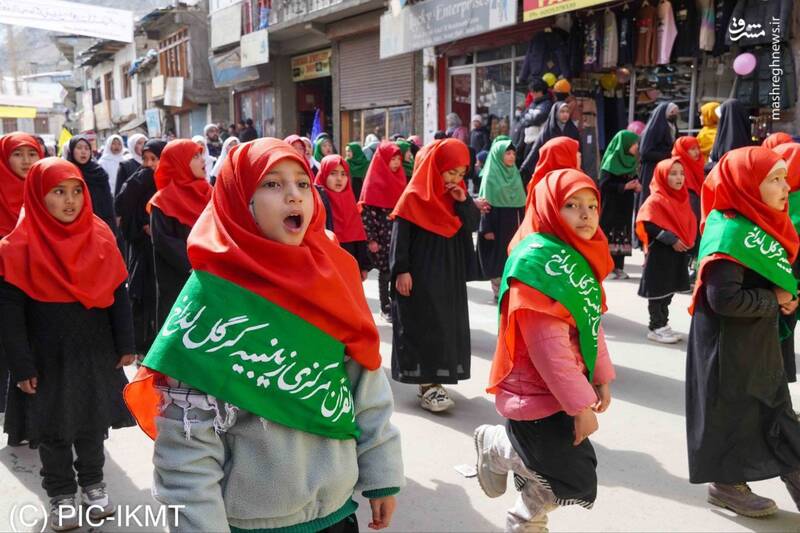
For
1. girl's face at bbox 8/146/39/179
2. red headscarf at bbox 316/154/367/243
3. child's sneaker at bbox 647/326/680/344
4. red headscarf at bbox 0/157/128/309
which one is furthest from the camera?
red headscarf at bbox 316/154/367/243

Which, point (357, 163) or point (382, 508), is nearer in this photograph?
point (382, 508)

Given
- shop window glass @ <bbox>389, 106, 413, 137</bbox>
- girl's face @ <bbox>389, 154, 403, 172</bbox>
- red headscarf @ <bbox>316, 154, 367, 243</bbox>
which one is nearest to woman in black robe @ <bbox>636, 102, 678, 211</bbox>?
girl's face @ <bbox>389, 154, 403, 172</bbox>

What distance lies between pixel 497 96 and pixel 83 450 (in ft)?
34.6

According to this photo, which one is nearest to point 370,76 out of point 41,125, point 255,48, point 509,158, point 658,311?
point 255,48

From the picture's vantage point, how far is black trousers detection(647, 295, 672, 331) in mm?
5438

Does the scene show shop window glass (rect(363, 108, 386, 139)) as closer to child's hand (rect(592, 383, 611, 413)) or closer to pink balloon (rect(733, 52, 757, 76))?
pink balloon (rect(733, 52, 757, 76))

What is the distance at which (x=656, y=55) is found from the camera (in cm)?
918

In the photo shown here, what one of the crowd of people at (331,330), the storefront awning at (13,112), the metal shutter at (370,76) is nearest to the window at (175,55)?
the storefront awning at (13,112)

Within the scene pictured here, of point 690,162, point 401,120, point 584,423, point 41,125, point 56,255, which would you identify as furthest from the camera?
point 41,125

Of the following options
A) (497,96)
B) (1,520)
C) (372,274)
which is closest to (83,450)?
(1,520)

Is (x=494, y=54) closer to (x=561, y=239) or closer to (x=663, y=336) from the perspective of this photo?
(x=663, y=336)

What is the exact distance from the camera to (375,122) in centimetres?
1591

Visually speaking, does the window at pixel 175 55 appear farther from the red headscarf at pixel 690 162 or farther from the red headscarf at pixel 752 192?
the red headscarf at pixel 752 192

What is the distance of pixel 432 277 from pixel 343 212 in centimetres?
203
